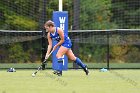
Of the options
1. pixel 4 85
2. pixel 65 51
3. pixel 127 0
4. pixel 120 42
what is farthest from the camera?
pixel 127 0

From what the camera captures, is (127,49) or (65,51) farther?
(127,49)

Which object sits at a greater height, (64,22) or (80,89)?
(64,22)

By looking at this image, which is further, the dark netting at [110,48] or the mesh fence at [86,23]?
the mesh fence at [86,23]

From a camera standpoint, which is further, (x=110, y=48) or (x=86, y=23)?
(x=110, y=48)

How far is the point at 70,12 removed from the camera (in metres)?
26.1

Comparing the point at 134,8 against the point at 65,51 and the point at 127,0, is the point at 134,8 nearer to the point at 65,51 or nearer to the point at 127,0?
the point at 127,0

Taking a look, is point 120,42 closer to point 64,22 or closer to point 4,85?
point 64,22

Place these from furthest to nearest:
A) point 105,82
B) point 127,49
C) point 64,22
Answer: point 127,49, point 64,22, point 105,82

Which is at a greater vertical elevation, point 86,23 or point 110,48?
point 86,23

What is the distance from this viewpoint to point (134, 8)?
88.1 feet

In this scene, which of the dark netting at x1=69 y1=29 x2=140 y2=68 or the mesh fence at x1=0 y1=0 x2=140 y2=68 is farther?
the mesh fence at x1=0 y1=0 x2=140 y2=68

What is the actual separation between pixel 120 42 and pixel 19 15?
279 inches

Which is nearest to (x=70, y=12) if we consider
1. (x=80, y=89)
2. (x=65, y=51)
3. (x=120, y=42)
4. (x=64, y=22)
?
(x=120, y=42)

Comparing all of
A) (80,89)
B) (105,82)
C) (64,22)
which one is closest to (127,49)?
(64,22)
